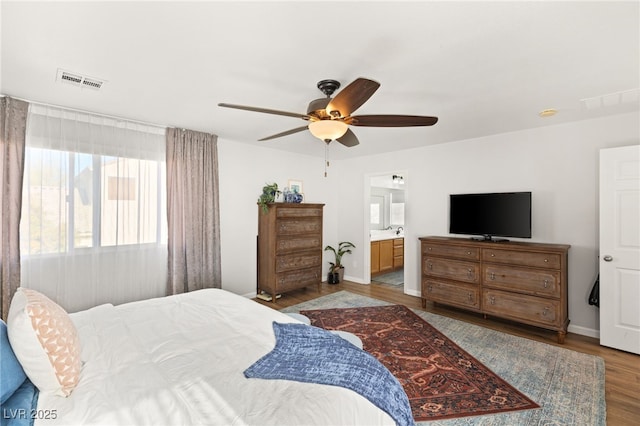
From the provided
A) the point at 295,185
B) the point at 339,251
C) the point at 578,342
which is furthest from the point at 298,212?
the point at 578,342

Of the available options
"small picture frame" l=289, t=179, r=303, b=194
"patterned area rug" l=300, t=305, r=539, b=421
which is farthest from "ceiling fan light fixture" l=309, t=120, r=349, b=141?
"small picture frame" l=289, t=179, r=303, b=194

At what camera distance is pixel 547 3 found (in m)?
1.50

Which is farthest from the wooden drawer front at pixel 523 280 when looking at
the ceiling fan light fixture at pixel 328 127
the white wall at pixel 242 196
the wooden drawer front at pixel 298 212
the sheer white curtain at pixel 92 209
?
the sheer white curtain at pixel 92 209

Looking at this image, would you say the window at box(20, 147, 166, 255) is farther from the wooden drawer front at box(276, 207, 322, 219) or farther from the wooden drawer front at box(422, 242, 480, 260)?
the wooden drawer front at box(422, 242, 480, 260)

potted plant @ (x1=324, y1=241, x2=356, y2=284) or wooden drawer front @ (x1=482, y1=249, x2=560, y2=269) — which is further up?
wooden drawer front @ (x1=482, y1=249, x2=560, y2=269)

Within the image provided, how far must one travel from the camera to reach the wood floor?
2.14 m

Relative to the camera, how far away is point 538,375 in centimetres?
253

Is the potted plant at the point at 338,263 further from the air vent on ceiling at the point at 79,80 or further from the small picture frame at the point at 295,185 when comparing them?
the air vent on ceiling at the point at 79,80

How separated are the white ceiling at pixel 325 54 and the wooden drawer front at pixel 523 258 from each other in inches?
61.7

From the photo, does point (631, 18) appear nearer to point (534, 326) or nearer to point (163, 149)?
point (534, 326)

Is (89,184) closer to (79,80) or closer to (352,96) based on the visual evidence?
(79,80)

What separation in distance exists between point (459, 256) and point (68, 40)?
14.3 ft

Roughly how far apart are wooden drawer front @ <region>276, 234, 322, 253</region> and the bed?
2.64 metres

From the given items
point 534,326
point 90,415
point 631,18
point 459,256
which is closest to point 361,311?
point 459,256
